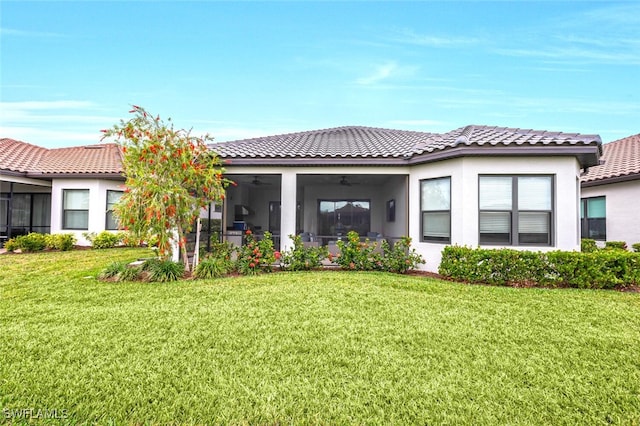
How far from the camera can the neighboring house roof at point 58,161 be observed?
1335 centimetres

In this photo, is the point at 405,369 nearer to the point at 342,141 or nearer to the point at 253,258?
the point at 253,258

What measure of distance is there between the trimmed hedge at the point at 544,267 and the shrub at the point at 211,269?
218 inches

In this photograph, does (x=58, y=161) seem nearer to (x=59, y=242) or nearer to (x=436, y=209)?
(x=59, y=242)

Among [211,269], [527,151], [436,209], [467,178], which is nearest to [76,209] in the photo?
[211,269]

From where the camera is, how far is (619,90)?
12.9 metres

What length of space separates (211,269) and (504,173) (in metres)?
7.65

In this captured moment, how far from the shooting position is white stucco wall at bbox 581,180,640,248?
34.7ft

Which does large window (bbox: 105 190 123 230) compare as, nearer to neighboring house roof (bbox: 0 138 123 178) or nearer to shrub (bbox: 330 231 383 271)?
neighboring house roof (bbox: 0 138 123 178)

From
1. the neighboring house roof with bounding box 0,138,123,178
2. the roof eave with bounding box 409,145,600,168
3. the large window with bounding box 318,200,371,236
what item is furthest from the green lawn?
the neighboring house roof with bounding box 0,138,123,178

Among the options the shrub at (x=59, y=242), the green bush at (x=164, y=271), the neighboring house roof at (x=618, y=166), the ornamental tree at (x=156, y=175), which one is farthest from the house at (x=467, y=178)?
the shrub at (x=59, y=242)

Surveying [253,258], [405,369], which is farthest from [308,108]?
[405,369]

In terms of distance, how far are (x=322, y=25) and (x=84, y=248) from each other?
13296mm

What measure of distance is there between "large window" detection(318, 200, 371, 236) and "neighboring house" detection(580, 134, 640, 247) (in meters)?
8.08

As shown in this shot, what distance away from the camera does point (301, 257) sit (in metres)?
8.43
